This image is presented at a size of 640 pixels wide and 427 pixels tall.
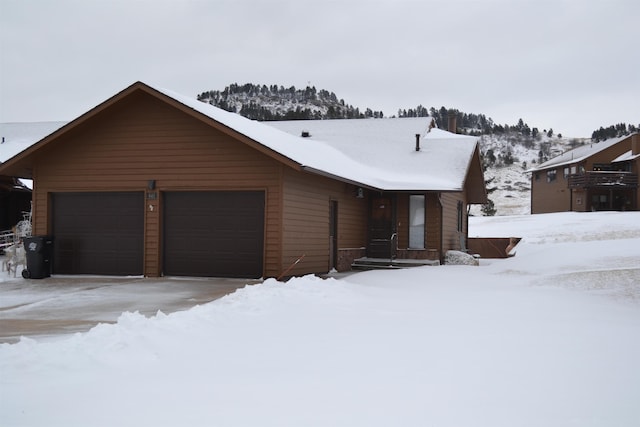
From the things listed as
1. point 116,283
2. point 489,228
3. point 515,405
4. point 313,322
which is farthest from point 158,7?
point 489,228

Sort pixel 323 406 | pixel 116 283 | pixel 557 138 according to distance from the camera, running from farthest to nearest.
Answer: pixel 557 138 < pixel 116 283 < pixel 323 406

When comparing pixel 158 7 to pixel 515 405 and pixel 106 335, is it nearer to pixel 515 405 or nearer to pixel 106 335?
pixel 106 335

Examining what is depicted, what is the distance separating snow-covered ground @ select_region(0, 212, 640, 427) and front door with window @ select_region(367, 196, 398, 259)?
914 centimetres

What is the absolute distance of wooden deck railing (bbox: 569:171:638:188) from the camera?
140ft

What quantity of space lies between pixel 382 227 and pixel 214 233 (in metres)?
7.09

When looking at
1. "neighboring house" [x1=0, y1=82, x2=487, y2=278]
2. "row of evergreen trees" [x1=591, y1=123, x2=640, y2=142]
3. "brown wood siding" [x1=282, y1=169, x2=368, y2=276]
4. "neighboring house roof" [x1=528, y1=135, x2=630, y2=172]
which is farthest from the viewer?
"row of evergreen trees" [x1=591, y1=123, x2=640, y2=142]

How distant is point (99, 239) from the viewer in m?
15.2

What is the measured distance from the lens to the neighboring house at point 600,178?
4291 cm

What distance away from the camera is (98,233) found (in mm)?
15219

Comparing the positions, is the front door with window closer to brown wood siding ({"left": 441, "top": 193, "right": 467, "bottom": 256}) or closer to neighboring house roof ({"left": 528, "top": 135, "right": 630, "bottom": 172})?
brown wood siding ({"left": 441, "top": 193, "right": 467, "bottom": 256})

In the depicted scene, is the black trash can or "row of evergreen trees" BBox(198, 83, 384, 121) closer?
the black trash can

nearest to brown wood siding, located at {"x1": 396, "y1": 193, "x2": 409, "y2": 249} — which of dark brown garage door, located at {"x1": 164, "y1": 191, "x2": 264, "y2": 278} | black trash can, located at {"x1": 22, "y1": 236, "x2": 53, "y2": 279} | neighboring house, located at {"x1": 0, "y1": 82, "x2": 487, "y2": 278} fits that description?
neighboring house, located at {"x1": 0, "y1": 82, "x2": 487, "y2": 278}

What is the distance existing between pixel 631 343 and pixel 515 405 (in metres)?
3.49

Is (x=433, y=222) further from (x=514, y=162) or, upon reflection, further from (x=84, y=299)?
(x=514, y=162)
